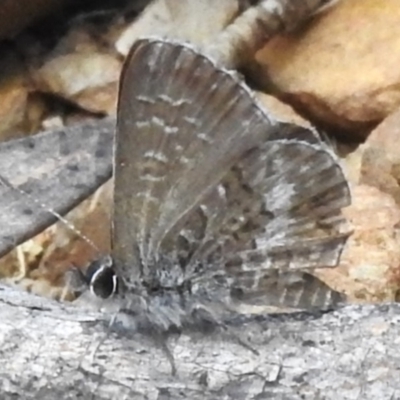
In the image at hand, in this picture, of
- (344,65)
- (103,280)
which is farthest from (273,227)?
(344,65)

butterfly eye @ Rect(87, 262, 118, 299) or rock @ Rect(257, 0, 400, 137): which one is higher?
butterfly eye @ Rect(87, 262, 118, 299)

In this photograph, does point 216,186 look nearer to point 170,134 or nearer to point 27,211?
point 170,134

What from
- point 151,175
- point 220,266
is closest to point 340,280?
point 220,266

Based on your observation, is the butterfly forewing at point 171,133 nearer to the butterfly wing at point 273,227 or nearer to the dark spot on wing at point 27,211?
the butterfly wing at point 273,227

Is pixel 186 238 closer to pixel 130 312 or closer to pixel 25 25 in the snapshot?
pixel 130 312

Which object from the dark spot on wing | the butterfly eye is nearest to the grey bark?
the butterfly eye

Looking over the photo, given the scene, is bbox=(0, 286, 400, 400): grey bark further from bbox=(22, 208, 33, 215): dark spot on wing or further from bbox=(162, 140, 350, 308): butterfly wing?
bbox=(22, 208, 33, 215): dark spot on wing
